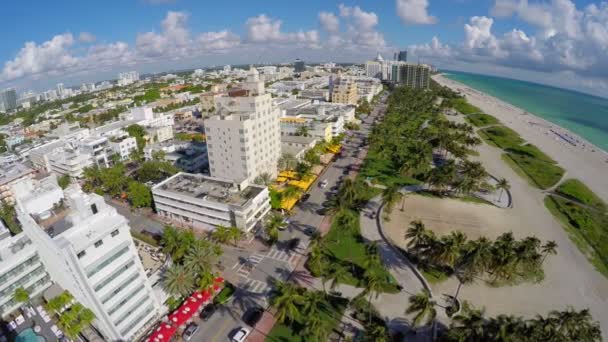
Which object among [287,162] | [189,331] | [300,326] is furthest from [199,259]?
[287,162]

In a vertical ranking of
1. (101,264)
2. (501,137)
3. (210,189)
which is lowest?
(501,137)

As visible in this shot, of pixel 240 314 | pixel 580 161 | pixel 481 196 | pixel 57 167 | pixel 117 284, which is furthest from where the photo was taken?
pixel 580 161

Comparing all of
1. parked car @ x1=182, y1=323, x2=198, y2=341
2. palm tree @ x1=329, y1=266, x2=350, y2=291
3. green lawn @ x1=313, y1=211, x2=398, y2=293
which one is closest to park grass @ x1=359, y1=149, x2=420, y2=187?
green lawn @ x1=313, y1=211, x2=398, y2=293

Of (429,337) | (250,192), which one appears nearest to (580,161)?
(429,337)

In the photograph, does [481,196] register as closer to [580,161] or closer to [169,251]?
[580,161]

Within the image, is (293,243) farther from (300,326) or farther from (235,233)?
(300,326)

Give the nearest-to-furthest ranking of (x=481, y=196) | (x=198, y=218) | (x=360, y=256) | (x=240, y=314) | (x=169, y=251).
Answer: (x=240, y=314)
(x=169, y=251)
(x=360, y=256)
(x=198, y=218)
(x=481, y=196)

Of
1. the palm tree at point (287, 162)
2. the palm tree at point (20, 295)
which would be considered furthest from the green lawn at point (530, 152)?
the palm tree at point (20, 295)
